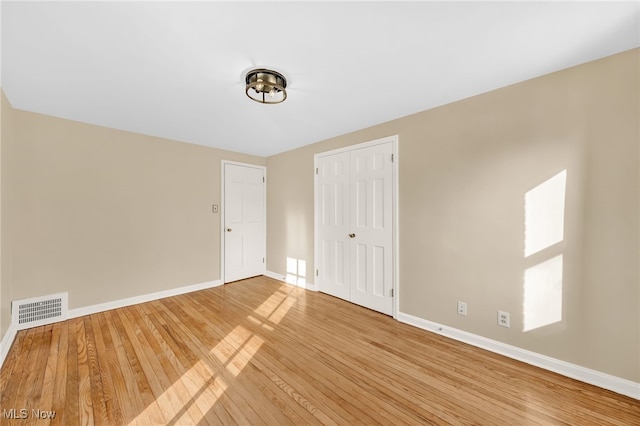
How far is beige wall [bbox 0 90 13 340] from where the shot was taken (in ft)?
6.97

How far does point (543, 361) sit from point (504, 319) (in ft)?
1.18

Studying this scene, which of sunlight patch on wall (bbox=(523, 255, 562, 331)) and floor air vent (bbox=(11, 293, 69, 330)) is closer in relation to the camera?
sunlight patch on wall (bbox=(523, 255, 562, 331))

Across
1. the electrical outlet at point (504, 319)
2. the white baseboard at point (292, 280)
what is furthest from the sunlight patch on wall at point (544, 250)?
the white baseboard at point (292, 280)

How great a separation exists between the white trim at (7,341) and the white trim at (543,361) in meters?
3.82

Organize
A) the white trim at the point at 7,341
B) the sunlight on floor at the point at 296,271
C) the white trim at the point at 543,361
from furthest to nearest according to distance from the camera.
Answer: the sunlight on floor at the point at 296,271
the white trim at the point at 7,341
the white trim at the point at 543,361

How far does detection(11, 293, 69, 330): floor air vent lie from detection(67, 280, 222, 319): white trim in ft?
0.35

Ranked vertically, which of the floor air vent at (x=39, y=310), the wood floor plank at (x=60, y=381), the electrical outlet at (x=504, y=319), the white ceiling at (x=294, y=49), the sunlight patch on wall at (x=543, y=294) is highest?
the white ceiling at (x=294, y=49)

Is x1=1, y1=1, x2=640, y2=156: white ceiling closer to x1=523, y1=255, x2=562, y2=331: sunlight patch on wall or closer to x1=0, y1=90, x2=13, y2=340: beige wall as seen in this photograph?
x1=0, y1=90, x2=13, y2=340: beige wall

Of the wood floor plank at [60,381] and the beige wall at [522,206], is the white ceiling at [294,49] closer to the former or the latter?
the beige wall at [522,206]

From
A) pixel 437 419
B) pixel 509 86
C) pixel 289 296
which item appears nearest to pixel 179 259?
pixel 289 296

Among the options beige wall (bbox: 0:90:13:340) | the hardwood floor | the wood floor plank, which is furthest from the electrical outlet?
beige wall (bbox: 0:90:13:340)

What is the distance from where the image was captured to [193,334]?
2457 mm

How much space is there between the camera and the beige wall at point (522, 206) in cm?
166

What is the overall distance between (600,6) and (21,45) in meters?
3.53
